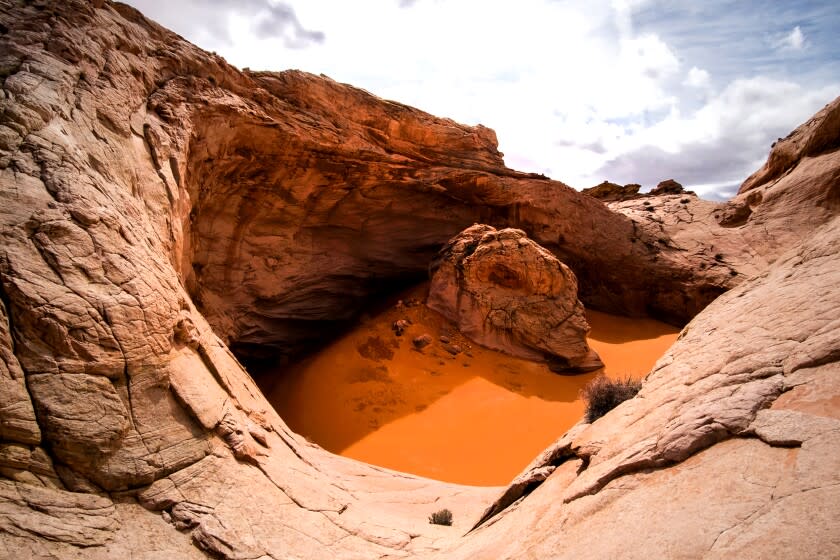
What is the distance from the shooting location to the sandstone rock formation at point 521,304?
10.1 meters

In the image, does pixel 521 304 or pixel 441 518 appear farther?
pixel 521 304

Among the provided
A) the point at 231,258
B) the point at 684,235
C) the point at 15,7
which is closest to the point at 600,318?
the point at 684,235

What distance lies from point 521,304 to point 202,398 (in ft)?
24.0

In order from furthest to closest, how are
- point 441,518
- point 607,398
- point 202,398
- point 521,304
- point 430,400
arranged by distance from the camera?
point 521,304 < point 430,400 < point 441,518 < point 607,398 < point 202,398

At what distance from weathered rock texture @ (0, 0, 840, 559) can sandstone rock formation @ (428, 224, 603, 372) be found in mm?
4369

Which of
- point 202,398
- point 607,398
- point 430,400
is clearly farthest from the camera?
point 430,400

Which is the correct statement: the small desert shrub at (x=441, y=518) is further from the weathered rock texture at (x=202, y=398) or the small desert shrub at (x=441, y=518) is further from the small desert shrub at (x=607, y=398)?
the small desert shrub at (x=607, y=398)

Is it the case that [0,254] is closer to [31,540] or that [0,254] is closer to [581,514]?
[31,540]

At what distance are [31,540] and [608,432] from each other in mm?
3801

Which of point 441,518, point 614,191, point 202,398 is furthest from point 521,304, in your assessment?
Result: point 614,191

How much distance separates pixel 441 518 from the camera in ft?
16.5

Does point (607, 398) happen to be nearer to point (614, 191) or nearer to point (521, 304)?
point (521, 304)

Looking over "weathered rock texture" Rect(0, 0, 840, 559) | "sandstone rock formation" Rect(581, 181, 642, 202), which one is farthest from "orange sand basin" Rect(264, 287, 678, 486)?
"sandstone rock formation" Rect(581, 181, 642, 202)

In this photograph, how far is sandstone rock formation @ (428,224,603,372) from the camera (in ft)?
33.0
